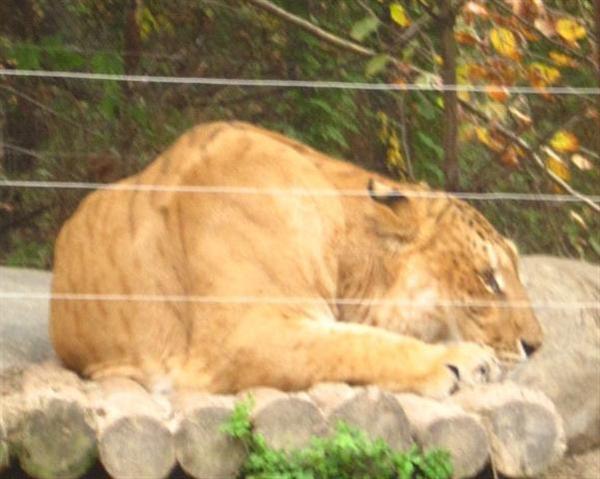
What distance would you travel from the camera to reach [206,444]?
118 inches

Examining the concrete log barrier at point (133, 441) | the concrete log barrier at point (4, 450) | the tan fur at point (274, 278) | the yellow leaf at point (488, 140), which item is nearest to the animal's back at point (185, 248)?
the tan fur at point (274, 278)

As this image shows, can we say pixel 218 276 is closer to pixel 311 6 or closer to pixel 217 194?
pixel 217 194

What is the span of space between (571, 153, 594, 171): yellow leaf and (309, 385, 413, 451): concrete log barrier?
0.65 metres

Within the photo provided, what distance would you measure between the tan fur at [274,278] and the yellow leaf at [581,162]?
0.76ft

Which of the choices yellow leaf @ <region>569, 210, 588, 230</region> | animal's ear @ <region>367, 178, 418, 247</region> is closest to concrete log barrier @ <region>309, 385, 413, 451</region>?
animal's ear @ <region>367, 178, 418, 247</region>

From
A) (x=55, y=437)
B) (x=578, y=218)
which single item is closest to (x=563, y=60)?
(x=578, y=218)

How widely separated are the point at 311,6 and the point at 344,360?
2.46ft

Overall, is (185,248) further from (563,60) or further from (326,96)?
(563,60)

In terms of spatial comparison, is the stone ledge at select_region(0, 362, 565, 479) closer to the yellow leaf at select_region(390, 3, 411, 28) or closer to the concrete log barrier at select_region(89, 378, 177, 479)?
the concrete log barrier at select_region(89, 378, 177, 479)

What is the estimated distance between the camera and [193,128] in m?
3.09

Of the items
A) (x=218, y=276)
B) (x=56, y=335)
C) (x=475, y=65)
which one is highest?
(x=475, y=65)

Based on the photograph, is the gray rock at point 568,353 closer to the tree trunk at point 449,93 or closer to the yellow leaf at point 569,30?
the tree trunk at point 449,93

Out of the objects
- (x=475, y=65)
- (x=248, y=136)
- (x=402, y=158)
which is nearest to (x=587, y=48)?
(x=475, y=65)

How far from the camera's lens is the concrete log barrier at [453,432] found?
3021mm
